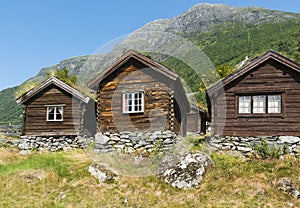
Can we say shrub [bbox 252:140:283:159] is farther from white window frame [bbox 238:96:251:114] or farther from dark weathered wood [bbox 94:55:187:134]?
dark weathered wood [bbox 94:55:187:134]

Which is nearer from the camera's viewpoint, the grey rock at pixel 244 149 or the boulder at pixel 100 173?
the boulder at pixel 100 173

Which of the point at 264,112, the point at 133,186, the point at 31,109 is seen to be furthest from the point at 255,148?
the point at 31,109

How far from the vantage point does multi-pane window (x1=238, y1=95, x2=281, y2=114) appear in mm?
21266

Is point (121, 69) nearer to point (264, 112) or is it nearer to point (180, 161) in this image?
point (180, 161)

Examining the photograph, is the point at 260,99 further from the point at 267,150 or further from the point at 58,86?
the point at 58,86

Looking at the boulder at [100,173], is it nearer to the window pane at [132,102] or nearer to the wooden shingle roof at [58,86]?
the window pane at [132,102]

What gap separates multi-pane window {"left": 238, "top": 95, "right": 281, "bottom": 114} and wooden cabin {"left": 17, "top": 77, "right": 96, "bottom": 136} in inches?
526

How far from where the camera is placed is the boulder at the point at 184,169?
17.4 m

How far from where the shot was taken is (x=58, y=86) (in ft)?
93.5

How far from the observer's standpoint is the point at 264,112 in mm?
21297

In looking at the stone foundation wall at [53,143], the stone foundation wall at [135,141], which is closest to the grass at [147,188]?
the stone foundation wall at [135,141]

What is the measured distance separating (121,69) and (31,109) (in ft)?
33.0

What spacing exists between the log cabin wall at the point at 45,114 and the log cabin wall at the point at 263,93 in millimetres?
12501

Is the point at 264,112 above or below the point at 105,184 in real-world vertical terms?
above
